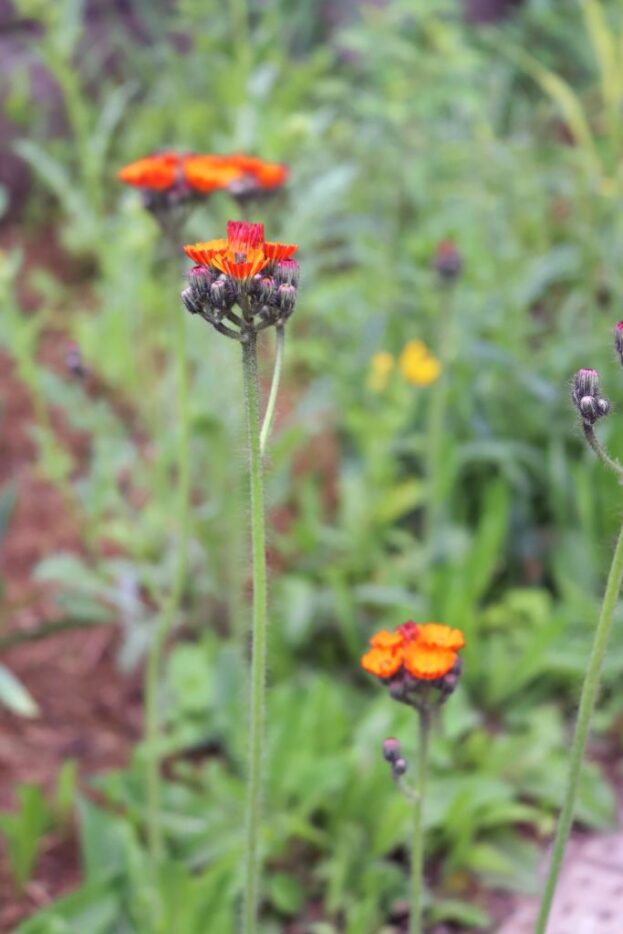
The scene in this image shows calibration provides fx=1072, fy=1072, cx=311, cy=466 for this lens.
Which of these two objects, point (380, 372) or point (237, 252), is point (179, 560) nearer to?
point (237, 252)

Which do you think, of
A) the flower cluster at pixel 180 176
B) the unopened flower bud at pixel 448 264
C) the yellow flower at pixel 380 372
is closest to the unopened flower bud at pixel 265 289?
the flower cluster at pixel 180 176

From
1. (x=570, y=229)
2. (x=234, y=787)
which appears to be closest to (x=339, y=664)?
(x=234, y=787)

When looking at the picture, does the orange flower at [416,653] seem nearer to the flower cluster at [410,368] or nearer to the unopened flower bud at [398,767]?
the unopened flower bud at [398,767]

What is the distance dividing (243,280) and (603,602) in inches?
21.2

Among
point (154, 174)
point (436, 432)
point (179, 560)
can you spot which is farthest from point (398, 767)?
point (436, 432)

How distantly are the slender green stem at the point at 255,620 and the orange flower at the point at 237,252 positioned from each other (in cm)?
8

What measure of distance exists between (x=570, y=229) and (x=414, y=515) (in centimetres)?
158

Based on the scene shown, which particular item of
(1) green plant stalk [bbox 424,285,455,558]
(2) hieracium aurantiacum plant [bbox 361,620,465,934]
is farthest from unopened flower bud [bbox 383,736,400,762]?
(1) green plant stalk [bbox 424,285,455,558]

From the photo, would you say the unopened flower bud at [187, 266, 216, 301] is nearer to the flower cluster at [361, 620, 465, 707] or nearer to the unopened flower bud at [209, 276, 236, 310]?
the unopened flower bud at [209, 276, 236, 310]

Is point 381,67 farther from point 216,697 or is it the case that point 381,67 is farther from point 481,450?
point 216,697

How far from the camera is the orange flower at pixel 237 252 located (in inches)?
44.4

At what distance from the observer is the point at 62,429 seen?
161 inches

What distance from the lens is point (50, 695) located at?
2.97 metres

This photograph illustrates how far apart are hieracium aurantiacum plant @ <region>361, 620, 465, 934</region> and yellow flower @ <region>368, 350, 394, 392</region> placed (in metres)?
1.88
